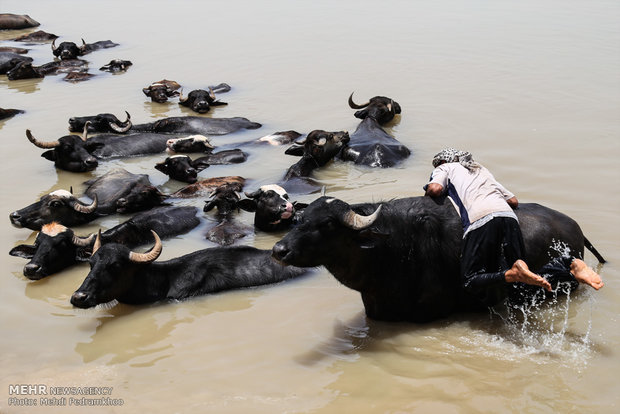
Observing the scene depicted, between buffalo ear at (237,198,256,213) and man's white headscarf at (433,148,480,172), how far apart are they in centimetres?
284

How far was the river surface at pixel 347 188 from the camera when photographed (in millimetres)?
5418

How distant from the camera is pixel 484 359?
562 centimetres

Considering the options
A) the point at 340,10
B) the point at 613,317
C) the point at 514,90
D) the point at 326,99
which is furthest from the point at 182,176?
the point at 340,10

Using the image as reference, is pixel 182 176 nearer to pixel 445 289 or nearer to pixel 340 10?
pixel 445 289

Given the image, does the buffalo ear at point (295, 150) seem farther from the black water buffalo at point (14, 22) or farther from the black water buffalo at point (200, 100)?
the black water buffalo at point (14, 22)

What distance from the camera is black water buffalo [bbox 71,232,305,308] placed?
6.89 meters

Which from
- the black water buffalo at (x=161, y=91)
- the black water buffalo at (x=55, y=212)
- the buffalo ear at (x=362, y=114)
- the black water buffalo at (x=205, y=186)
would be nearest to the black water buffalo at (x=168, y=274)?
the black water buffalo at (x=55, y=212)

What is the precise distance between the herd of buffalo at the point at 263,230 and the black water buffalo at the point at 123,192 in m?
0.02

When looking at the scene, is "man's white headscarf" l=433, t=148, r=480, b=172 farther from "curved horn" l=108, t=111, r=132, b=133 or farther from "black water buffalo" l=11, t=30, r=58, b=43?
"black water buffalo" l=11, t=30, r=58, b=43

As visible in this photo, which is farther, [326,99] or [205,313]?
[326,99]

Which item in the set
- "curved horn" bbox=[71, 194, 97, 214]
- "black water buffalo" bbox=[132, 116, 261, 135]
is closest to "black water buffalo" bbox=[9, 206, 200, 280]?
"curved horn" bbox=[71, 194, 97, 214]

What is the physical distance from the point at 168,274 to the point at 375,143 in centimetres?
524

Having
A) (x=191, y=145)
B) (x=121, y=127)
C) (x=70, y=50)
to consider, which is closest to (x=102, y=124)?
(x=121, y=127)

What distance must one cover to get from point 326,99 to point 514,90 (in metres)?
4.06
